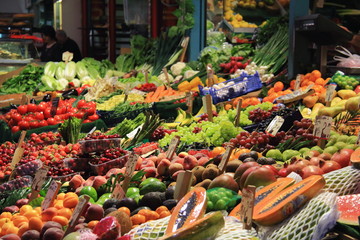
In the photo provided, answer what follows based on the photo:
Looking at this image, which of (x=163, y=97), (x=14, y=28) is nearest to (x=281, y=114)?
(x=163, y=97)

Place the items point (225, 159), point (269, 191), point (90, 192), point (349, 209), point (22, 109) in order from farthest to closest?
point (22, 109) → point (90, 192) → point (225, 159) → point (269, 191) → point (349, 209)

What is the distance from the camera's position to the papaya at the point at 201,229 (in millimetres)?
2473

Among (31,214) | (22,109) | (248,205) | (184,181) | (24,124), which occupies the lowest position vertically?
(24,124)

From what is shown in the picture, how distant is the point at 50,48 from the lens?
12617 mm

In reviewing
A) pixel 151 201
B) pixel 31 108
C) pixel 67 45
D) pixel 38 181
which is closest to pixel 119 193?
pixel 151 201

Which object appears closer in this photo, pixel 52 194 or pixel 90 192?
pixel 52 194

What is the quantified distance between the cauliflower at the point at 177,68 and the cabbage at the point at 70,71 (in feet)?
5.99

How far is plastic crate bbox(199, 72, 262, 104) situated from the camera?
23.9 ft

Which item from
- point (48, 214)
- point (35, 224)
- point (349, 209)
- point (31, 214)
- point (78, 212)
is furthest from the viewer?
point (31, 214)

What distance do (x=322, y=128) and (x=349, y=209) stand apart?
1547 millimetres

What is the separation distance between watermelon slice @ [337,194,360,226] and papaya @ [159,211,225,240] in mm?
545

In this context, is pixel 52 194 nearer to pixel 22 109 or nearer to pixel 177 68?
pixel 22 109

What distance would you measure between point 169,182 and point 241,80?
12.2ft

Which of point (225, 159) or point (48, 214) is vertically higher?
point (225, 159)
